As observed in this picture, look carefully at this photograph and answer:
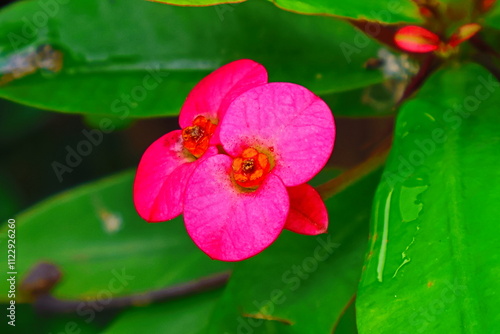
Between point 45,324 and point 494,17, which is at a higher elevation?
point 494,17

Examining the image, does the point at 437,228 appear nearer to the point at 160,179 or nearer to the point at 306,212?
the point at 306,212

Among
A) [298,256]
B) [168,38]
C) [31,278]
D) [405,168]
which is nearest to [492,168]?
[405,168]

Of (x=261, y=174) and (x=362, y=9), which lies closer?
(x=261, y=174)

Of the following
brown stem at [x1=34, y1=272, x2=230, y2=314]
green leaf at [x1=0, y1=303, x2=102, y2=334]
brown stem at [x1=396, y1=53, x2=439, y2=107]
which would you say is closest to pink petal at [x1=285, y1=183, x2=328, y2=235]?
brown stem at [x1=396, y1=53, x2=439, y2=107]

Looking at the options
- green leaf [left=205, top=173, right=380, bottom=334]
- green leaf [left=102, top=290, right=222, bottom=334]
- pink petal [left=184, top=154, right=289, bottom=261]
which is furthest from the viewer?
green leaf [left=102, top=290, right=222, bottom=334]

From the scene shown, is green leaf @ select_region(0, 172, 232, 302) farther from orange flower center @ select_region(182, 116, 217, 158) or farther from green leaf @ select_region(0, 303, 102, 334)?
orange flower center @ select_region(182, 116, 217, 158)

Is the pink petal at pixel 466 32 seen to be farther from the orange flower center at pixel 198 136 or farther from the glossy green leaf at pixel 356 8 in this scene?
the orange flower center at pixel 198 136

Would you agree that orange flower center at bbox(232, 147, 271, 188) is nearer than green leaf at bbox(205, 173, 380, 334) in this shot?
Yes

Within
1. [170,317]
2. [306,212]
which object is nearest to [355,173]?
[306,212]

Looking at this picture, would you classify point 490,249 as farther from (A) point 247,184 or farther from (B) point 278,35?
(B) point 278,35
